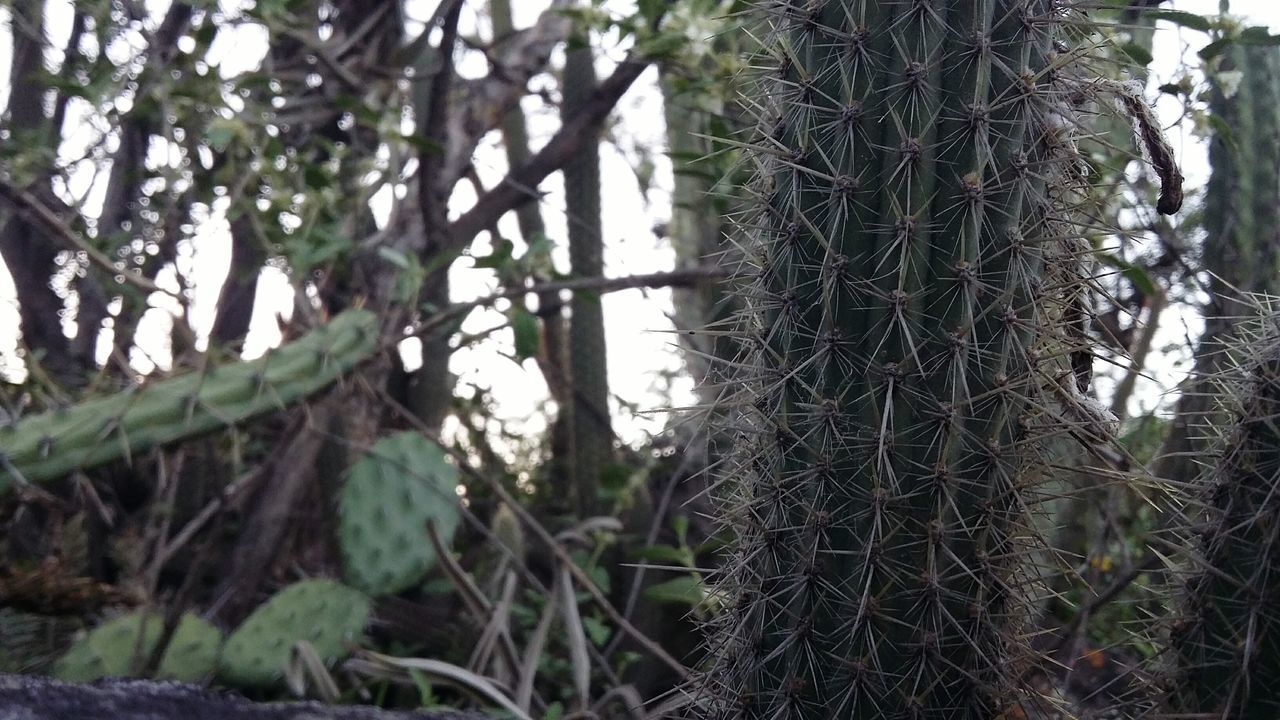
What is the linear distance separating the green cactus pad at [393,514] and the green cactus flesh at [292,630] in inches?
2.7

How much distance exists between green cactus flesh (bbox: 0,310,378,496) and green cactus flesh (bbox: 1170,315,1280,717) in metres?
1.70

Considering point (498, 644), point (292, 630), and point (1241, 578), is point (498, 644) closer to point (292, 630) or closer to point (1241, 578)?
point (292, 630)

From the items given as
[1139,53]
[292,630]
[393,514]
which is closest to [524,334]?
[393,514]

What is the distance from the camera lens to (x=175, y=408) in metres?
2.17

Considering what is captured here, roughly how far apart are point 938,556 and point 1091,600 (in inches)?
38.0

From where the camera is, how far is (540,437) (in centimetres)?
343

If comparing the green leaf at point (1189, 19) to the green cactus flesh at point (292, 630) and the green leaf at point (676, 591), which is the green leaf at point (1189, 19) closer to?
the green leaf at point (676, 591)

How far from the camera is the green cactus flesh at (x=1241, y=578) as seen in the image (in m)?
1.08

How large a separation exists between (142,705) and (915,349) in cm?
106

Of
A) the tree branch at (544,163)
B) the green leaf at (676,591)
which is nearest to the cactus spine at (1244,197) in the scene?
the green leaf at (676,591)

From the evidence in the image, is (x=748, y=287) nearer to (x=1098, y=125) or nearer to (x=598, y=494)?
(x=1098, y=125)

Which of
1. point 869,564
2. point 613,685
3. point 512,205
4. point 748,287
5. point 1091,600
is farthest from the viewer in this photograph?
point 512,205

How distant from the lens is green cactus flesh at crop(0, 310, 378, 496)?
2086 millimetres

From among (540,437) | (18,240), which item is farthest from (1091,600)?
(18,240)
